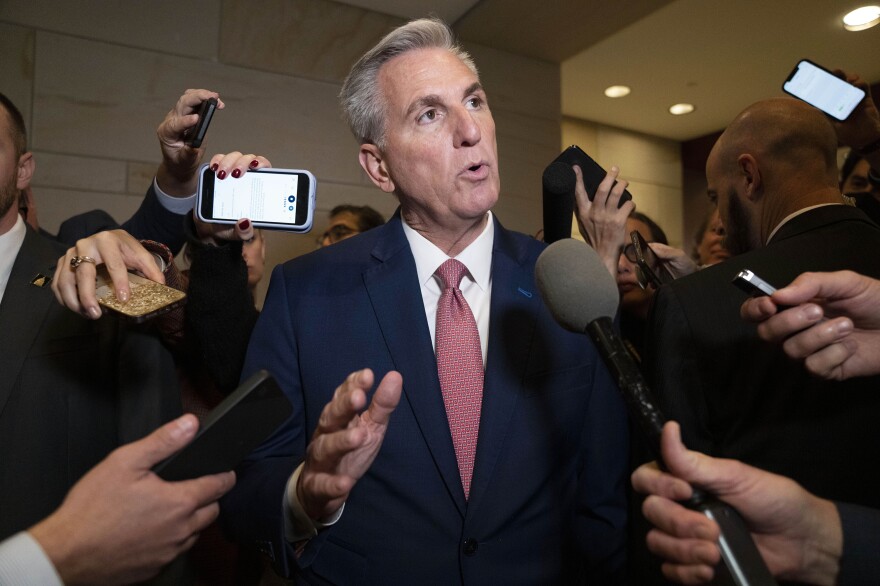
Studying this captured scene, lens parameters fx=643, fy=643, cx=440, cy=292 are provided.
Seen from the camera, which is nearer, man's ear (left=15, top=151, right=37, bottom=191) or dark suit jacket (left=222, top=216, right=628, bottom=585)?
dark suit jacket (left=222, top=216, right=628, bottom=585)

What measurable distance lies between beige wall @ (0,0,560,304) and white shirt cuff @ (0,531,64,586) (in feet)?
8.44

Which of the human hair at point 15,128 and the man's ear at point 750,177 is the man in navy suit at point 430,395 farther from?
the human hair at point 15,128

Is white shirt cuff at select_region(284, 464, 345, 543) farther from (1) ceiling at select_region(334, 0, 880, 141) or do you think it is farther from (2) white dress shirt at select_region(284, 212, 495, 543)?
(1) ceiling at select_region(334, 0, 880, 141)

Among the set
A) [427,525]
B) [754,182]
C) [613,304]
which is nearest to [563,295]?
[613,304]

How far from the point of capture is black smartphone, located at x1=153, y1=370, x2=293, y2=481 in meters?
0.78

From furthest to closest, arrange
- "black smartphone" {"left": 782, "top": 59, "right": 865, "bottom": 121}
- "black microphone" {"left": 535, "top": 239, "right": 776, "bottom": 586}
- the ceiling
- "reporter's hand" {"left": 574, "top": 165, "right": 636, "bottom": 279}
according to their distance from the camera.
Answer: the ceiling, "black smartphone" {"left": 782, "top": 59, "right": 865, "bottom": 121}, "reporter's hand" {"left": 574, "top": 165, "right": 636, "bottom": 279}, "black microphone" {"left": 535, "top": 239, "right": 776, "bottom": 586}

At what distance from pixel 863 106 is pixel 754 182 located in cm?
52

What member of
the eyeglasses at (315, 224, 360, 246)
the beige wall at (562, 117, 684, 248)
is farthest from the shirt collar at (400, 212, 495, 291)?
the beige wall at (562, 117, 684, 248)

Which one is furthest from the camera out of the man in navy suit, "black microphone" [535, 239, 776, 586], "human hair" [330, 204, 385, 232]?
"human hair" [330, 204, 385, 232]

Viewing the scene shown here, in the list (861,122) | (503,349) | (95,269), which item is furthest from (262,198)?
(861,122)

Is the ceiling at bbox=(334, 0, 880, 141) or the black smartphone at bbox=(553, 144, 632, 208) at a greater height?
the ceiling at bbox=(334, 0, 880, 141)

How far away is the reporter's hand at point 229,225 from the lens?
1.22 m

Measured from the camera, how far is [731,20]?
3.80 metres

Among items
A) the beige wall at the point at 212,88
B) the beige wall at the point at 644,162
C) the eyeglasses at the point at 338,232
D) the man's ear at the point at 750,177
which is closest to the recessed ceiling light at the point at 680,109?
the beige wall at the point at 644,162
